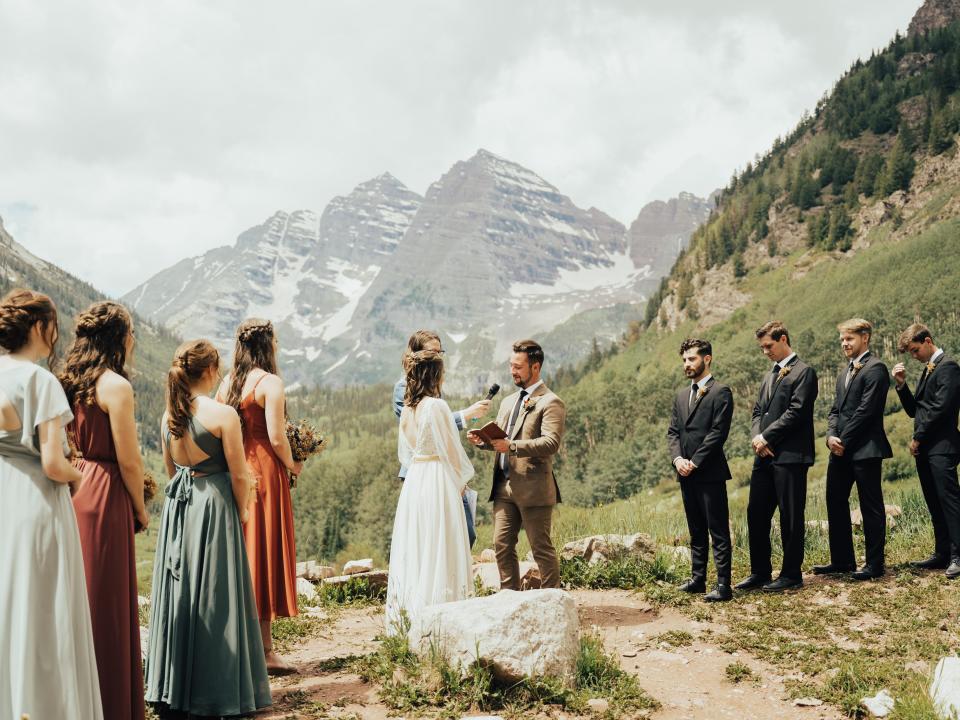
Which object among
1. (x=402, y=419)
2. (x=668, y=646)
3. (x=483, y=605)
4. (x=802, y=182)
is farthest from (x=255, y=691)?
(x=802, y=182)

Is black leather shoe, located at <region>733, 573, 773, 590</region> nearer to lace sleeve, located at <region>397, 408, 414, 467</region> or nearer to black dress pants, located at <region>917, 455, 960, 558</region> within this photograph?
black dress pants, located at <region>917, 455, 960, 558</region>

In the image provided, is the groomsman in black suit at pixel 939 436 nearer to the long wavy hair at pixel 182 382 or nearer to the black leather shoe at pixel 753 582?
the black leather shoe at pixel 753 582

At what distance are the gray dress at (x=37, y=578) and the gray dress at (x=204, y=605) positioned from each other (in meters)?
0.85

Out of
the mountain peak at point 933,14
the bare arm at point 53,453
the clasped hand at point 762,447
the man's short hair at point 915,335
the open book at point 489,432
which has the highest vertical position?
the mountain peak at point 933,14

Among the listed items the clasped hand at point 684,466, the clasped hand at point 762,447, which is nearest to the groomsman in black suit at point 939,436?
the clasped hand at point 762,447

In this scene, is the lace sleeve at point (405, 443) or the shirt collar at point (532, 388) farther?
the shirt collar at point (532, 388)

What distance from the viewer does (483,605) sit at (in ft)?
18.0

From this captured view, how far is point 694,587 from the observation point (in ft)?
27.3

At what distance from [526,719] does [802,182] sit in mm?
99004

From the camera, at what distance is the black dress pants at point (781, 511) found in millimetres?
7984

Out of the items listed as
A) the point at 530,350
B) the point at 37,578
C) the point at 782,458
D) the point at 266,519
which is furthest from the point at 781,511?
the point at 37,578

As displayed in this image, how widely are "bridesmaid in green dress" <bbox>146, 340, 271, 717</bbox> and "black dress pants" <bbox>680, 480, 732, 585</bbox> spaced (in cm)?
456

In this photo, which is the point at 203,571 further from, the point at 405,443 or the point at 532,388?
the point at 532,388

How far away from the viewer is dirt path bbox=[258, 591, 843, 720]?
17.2 feet
